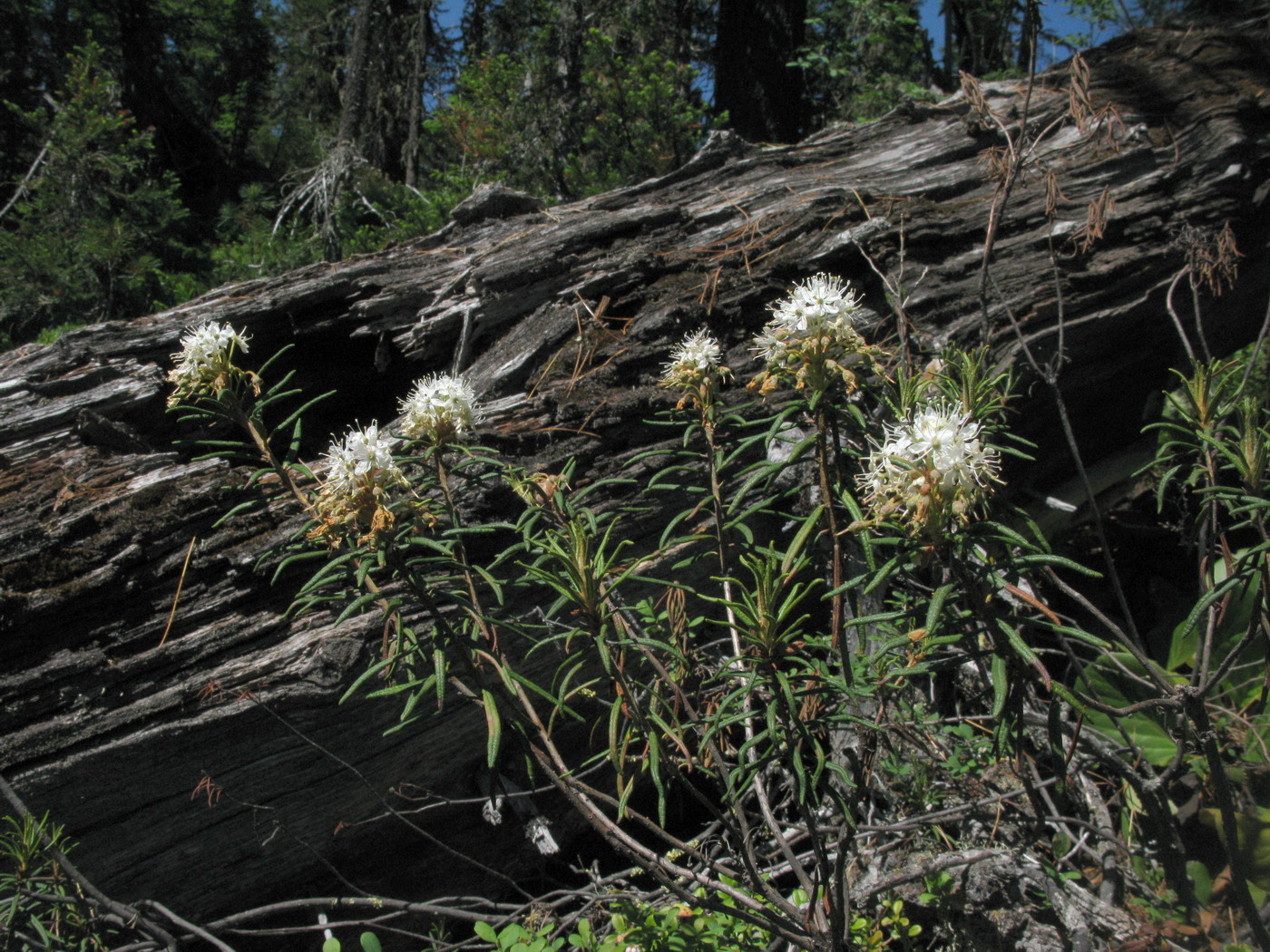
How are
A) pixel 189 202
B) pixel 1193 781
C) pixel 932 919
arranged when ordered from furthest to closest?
pixel 189 202 → pixel 1193 781 → pixel 932 919

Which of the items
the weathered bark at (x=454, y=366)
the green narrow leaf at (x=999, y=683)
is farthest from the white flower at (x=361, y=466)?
the green narrow leaf at (x=999, y=683)

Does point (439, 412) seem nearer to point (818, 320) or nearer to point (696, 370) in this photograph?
point (696, 370)

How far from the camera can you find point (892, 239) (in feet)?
10.6

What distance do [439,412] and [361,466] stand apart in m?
0.31

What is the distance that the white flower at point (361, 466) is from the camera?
158 centimetres

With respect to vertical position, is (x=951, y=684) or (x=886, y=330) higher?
(x=886, y=330)

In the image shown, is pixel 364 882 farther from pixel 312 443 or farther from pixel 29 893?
pixel 312 443

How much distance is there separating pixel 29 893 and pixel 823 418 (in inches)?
85.1

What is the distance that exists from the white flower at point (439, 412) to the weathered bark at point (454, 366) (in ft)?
2.34

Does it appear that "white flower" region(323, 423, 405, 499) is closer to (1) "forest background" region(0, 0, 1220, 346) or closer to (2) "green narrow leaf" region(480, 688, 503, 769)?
(2) "green narrow leaf" region(480, 688, 503, 769)

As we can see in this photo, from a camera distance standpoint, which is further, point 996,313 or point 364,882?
point 996,313

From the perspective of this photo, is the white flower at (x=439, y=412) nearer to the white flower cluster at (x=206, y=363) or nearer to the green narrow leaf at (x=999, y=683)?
the white flower cluster at (x=206, y=363)

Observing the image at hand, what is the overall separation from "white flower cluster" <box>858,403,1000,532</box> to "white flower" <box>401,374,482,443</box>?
3.39ft

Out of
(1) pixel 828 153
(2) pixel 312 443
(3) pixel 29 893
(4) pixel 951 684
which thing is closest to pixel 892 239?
(1) pixel 828 153
